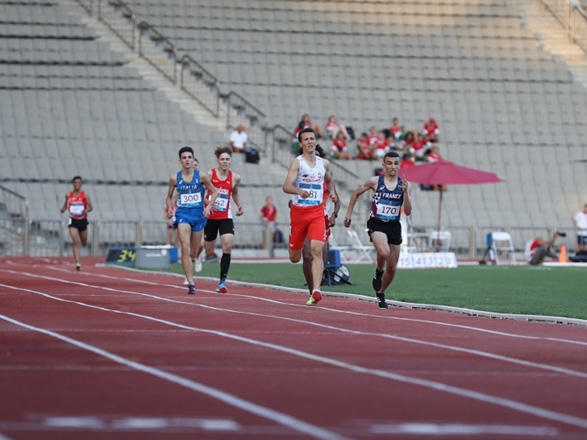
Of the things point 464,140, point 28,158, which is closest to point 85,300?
point 28,158

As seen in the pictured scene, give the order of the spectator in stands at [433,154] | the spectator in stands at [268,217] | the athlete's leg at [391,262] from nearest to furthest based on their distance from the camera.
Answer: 1. the athlete's leg at [391,262]
2. the spectator in stands at [268,217]
3. the spectator in stands at [433,154]

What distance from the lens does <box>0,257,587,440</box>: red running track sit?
7238 millimetres

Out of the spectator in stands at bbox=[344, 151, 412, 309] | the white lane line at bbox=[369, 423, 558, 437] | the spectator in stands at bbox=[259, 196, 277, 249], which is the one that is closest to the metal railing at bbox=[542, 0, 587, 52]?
the spectator in stands at bbox=[259, 196, 277, 249]

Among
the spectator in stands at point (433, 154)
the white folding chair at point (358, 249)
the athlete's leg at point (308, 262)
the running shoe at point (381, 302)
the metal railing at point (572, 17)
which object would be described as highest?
the metal railing at point (572, 17)

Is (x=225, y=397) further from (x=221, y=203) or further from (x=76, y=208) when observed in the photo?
(x=76, y=208)

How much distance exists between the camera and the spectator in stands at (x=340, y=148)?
42625 mm

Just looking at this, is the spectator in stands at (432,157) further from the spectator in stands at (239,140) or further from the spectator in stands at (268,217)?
the spectator in stands at (268,217)

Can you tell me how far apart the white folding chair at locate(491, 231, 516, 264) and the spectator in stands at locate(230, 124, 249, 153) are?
7.66 meters

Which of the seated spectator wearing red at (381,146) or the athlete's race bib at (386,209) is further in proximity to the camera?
the seated spectator wearing red at (381,146)

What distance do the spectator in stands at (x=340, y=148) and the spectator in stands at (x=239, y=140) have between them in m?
2.68

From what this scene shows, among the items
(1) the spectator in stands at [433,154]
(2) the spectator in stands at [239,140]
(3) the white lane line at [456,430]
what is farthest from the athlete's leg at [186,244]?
(1) the spectator in stands at [433,154]

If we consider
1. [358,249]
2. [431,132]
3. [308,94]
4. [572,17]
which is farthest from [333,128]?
[572,17]

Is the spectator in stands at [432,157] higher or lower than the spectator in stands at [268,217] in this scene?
higher

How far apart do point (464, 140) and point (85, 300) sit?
93.8 feet
